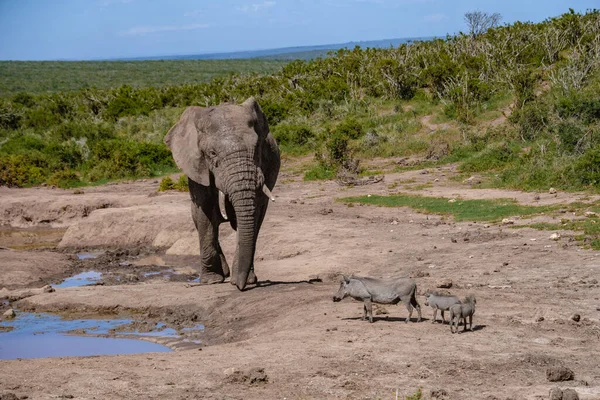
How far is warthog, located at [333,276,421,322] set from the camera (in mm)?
9016

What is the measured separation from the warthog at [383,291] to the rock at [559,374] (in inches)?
82.2

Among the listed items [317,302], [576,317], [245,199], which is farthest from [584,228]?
[245,199]

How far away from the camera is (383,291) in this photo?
909cm

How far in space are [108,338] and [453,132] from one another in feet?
60.4

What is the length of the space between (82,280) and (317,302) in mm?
6494

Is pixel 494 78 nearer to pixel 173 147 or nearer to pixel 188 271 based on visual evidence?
pixel 188 271

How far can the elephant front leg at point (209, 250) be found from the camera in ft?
41.5

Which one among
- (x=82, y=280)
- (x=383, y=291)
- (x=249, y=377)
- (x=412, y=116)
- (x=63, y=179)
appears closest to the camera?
(x=249, y=377)

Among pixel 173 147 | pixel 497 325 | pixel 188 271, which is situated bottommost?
pixel 188 271

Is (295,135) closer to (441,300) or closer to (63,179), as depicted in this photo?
(63,179)

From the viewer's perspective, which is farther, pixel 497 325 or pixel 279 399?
pixel 497 325

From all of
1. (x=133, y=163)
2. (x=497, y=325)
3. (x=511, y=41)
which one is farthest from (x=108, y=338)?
(x=511, y=41)

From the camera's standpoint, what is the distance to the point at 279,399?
696 centimetres

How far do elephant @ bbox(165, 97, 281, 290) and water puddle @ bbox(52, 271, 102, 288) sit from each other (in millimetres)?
3122
